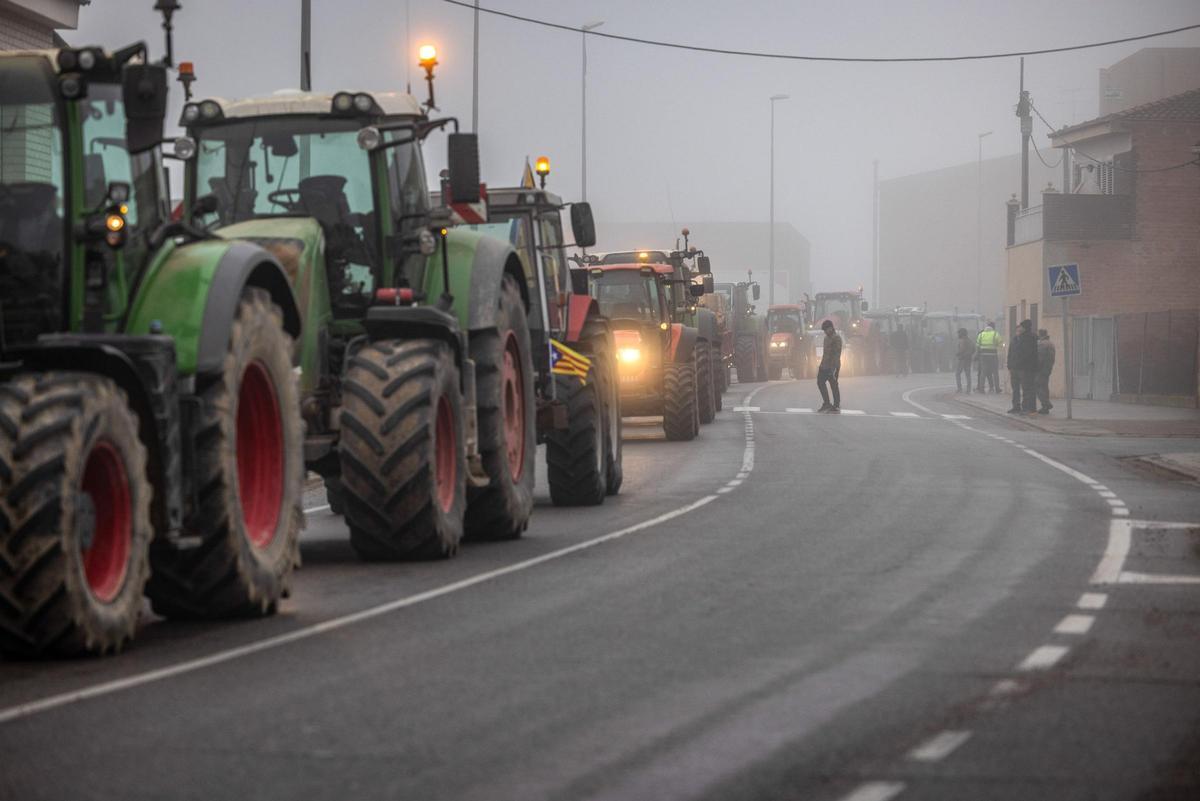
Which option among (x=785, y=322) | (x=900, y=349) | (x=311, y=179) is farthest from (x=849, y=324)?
(x=311, y=179)

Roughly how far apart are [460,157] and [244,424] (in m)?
3.19

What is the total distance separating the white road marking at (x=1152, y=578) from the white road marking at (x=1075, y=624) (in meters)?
1.96

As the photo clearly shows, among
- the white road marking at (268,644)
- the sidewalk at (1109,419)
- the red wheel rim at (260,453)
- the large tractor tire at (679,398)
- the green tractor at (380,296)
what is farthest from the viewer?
the sidewalk at (1109,419)

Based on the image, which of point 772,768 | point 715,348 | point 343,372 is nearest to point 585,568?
point 343,372

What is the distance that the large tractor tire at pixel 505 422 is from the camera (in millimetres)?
14664

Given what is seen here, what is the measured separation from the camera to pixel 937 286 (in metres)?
130

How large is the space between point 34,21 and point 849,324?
194 feet

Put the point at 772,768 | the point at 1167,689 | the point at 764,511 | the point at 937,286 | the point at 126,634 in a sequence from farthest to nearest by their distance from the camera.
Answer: the point at 937,286 → the point at 764,511 → the point at 126,634 → the point at 1167,689 → the point at 772,768

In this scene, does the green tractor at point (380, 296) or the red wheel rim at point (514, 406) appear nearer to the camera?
the green tractor at point (380, 296)

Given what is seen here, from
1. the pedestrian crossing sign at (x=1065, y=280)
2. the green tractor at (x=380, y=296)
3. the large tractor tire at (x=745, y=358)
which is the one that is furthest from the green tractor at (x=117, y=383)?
the large tractor tire at (x=745, y=358)

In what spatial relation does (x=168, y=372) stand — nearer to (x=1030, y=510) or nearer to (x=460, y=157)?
(x=460, y=157)

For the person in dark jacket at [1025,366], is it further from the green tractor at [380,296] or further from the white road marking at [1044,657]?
the white road marking at [1044,657]

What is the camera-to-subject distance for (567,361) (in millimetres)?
18672

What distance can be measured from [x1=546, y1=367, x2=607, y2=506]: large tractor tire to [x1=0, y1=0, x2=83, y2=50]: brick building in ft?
34.4
